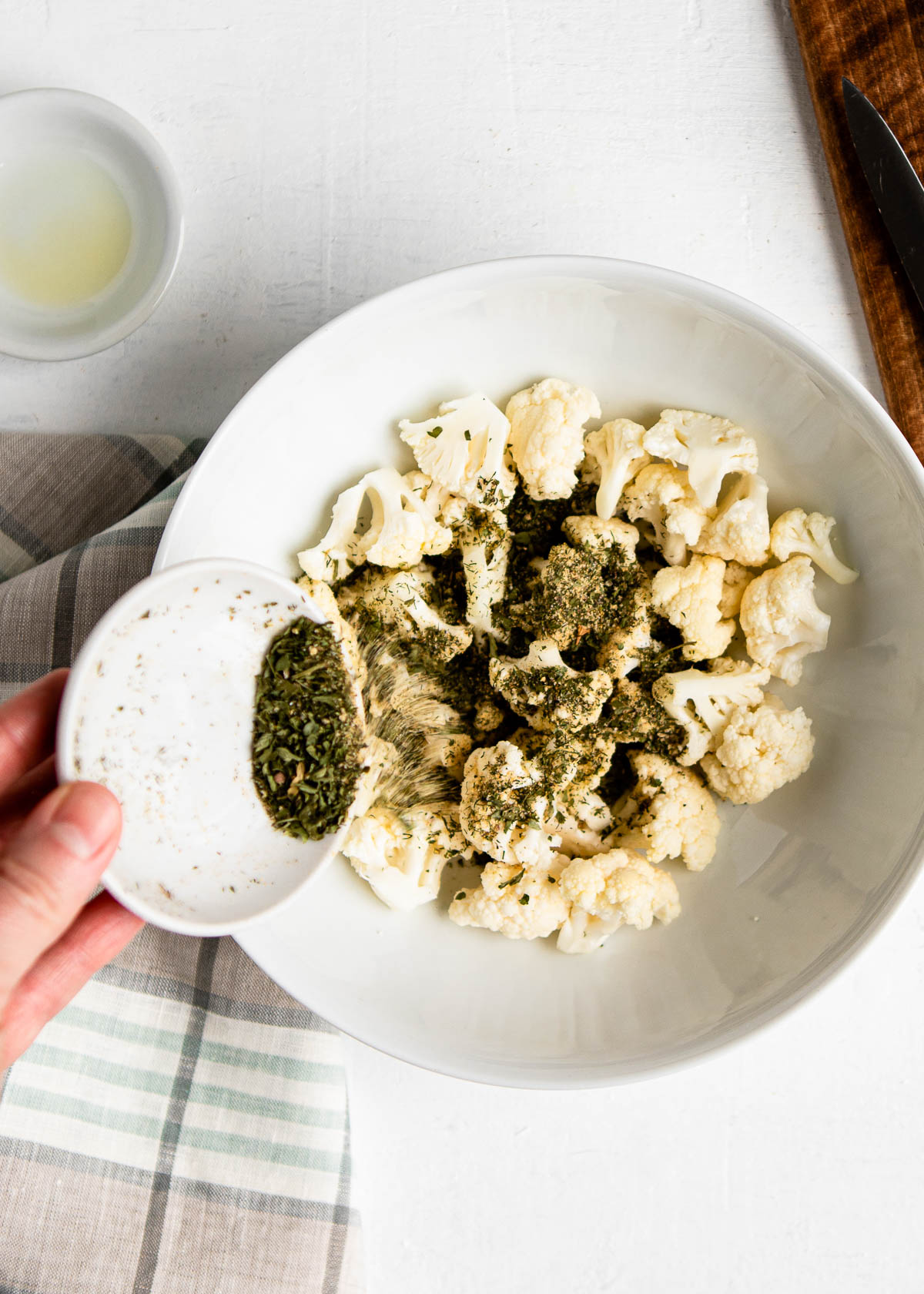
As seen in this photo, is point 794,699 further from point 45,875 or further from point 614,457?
point 45,875

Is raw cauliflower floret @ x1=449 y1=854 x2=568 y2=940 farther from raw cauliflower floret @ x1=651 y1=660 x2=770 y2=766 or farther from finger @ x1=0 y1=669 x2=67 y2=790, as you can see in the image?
finger @ x1=0 y1=669 x2=67 y2=790

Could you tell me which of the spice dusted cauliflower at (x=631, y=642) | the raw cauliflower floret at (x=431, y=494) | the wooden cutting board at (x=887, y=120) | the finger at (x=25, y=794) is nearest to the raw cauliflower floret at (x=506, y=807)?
the spice dusted cauliflower at (x=631, y=642)

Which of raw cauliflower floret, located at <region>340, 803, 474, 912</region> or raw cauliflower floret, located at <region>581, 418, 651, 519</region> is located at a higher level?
raw cauliflower floret, located at <region>581, 418, 651, 519</region>

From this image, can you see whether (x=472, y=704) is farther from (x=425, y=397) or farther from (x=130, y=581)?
(x=130, y=581)

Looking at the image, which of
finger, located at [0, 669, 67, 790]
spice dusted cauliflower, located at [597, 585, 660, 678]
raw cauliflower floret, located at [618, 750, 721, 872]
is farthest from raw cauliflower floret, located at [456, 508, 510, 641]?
finger, located at [0, 669, 67, 790]

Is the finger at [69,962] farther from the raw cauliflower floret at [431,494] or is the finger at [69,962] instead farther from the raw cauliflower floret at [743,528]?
the raw cauliflower floret at [743,528]

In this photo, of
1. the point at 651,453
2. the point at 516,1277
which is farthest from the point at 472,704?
the point at 516,1277

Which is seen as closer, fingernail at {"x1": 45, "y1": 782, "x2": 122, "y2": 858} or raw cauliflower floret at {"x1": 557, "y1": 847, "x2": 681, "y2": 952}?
fingernail at {"x1": 45, "y1": 782, "x2": 122, "y2": 858}
